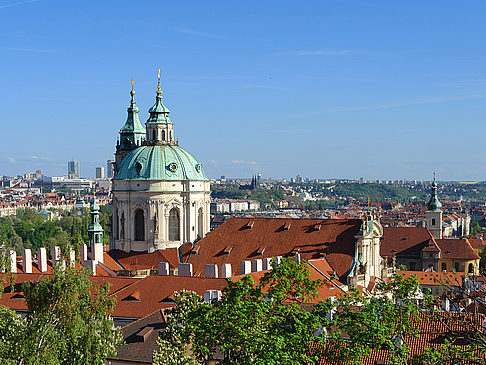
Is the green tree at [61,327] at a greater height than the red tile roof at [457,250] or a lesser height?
greater

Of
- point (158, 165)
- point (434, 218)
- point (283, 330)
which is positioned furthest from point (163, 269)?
point (434, 218)

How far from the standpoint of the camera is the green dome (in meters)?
77.5

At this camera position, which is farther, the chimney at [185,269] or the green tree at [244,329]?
the chimney at [185,269]

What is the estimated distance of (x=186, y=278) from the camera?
5516 centimetres

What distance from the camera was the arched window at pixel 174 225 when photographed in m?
77.4

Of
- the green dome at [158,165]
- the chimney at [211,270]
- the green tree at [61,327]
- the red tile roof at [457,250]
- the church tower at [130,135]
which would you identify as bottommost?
the red tile roof at [457,250]

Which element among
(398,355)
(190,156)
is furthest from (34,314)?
(190,156)

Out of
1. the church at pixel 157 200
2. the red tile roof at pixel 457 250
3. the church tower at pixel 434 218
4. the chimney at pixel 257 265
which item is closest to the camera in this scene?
the chimney at pixel 257 265

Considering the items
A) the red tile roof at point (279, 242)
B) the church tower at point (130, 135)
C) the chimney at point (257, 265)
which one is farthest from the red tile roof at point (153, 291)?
the church tower at point (130, 135)

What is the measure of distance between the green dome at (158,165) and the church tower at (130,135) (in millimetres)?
12748

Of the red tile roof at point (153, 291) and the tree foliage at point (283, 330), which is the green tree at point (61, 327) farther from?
the red tile roof at point (153, 291)

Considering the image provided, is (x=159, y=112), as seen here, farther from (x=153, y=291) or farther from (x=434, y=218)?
(x=434, y=218)

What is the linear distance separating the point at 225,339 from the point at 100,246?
43.5 m

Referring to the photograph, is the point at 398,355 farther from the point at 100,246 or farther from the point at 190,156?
the point at 190,156
